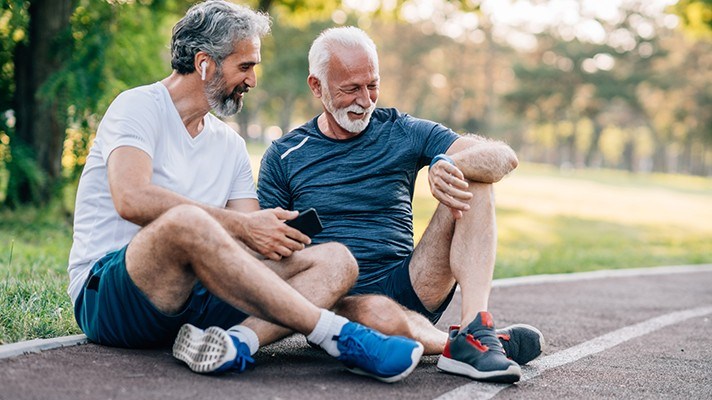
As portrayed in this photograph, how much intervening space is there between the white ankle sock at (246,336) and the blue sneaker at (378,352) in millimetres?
418

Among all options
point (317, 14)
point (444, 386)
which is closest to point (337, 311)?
point (444, 386)

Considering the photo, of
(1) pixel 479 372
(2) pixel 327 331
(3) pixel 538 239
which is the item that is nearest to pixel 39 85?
(2) pixel 327 331

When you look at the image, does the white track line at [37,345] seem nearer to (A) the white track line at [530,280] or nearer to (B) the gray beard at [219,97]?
(A) the white track line at [530,280]

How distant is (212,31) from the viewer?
4504 mm

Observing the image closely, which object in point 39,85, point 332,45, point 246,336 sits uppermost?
point 332,45

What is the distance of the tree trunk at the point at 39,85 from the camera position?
10328mm

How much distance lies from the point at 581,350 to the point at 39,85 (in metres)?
7.54

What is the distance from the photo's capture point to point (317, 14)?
19312 mm

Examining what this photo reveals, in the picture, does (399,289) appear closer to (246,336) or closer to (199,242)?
(246,336)

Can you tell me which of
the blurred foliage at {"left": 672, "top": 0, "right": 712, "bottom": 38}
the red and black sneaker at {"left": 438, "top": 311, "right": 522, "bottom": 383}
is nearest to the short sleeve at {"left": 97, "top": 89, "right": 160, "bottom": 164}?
the red and black sneaker at {"left": 438, "top": 311, "right": 522, "bottom": 383}

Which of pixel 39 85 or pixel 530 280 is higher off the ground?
pixel 39 85

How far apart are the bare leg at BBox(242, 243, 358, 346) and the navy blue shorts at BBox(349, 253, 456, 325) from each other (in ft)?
1.50

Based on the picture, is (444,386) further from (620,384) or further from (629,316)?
(629,316)

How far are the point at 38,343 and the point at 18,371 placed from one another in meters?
0.51
